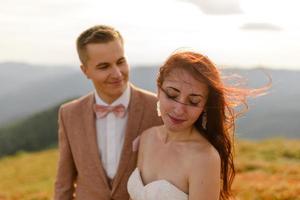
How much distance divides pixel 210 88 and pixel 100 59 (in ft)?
4.70

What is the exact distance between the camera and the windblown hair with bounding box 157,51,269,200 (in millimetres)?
4184

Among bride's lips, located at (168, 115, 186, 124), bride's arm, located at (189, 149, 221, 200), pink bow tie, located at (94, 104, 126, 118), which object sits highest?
bride's lips, located at (168, 115, 186, 124)

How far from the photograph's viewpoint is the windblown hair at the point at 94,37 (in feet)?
17.3

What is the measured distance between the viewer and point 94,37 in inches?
210

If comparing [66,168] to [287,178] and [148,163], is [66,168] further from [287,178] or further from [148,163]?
[287,178]

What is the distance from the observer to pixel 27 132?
68.8 m

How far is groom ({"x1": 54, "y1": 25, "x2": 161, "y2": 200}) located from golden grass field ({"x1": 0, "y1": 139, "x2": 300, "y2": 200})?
1.09m

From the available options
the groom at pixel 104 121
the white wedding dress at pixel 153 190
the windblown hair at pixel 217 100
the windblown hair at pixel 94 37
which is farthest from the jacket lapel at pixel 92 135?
the windblown hair at pixel 217 100

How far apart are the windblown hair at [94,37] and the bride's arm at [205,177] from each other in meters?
1.64

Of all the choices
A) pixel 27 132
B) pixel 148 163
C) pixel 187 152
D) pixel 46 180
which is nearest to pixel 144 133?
pixel 148 163

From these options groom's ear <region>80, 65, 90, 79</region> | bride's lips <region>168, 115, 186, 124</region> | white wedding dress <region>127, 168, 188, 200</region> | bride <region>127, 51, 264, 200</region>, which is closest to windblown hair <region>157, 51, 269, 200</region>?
bride <region>127, 51, 264, 200</region>

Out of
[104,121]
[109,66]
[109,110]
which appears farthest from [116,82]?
[104,121]

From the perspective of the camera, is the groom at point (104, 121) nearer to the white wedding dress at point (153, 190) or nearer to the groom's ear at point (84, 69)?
the groom's ear at point (84, 69)

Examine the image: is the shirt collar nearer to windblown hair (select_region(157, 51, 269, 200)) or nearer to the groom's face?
the groom's face
